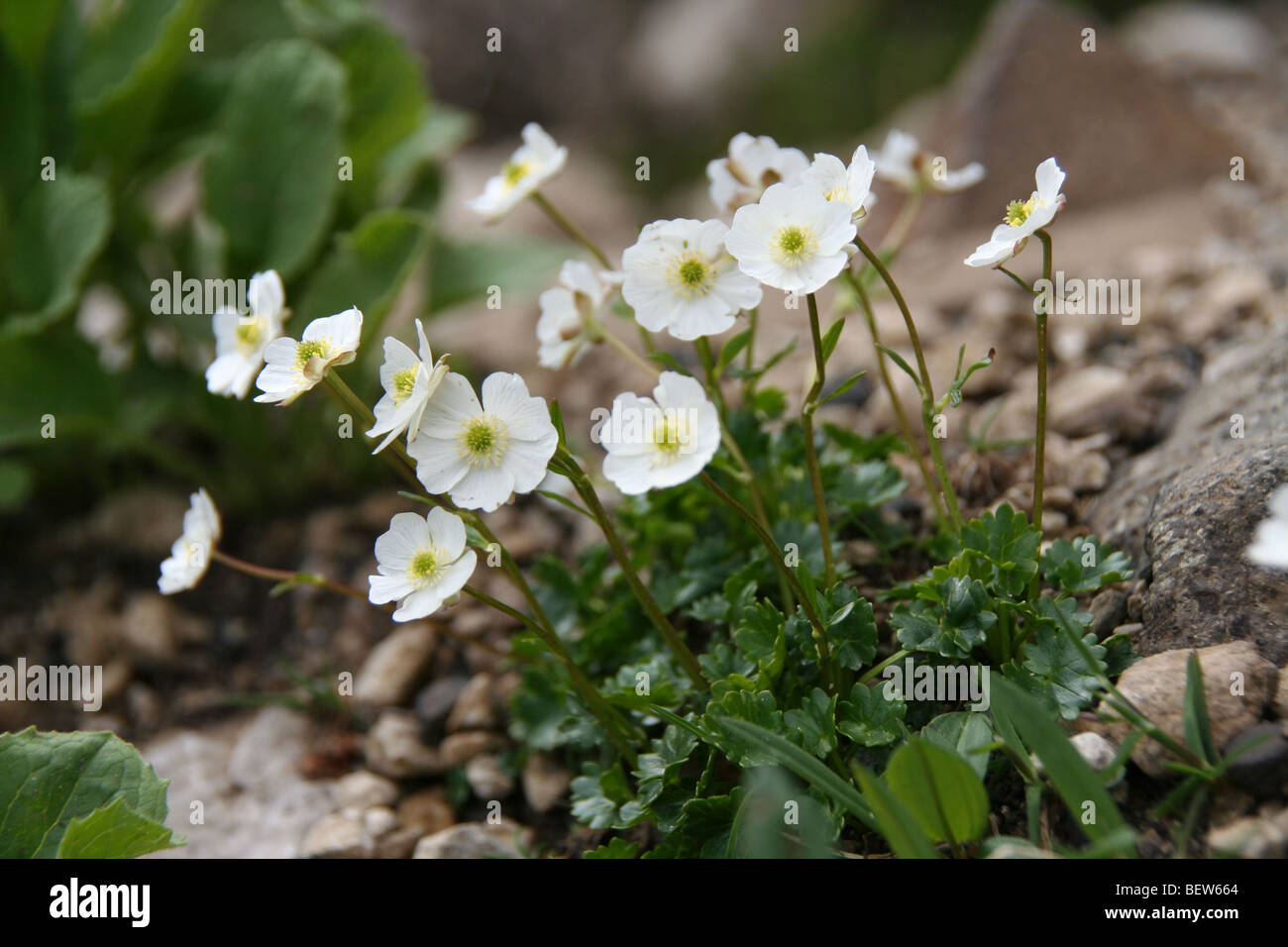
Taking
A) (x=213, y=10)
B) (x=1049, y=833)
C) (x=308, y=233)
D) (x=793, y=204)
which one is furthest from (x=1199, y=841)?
(x=213, y=10)

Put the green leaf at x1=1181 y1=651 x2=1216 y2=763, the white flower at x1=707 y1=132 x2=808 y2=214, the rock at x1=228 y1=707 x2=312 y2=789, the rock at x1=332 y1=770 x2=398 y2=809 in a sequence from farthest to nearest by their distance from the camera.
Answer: the rock at x1=228 y1=707 x2=312 y2=789
the rock at x1=332 y1=770 x2=398 y2=809
the white flower at x1=707 y1=132 x2=808 y2=214
the green leaf at x1=1181 y1=651 x2=1216 y2=763

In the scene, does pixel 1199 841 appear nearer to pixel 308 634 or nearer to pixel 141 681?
pixel 308 634

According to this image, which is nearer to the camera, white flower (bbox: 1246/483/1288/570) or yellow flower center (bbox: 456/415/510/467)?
white flower (bbox: 1246/483/1288/570)

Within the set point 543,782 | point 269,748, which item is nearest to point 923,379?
point 543,782

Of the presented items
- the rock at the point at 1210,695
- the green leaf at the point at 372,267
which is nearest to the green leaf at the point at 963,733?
the rock at the point at 1210,695

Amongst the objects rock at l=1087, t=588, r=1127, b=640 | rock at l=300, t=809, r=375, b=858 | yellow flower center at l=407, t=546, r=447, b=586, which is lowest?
rock at l=300, t=809, r=375, b=858

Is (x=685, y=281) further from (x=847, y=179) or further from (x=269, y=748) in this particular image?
(x=269, y=748)

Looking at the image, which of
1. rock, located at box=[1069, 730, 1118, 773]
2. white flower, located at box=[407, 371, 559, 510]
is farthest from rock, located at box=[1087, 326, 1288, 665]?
white flower, located at box=[407, 371, 559, 510]

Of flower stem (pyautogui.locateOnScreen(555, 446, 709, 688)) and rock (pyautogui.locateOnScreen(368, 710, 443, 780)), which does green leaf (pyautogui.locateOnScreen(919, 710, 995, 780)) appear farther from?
rock (pyautogui.locateOnScreen(368, 710, 443, 780))
